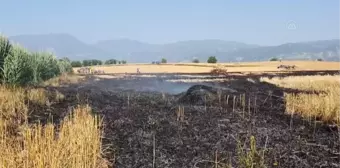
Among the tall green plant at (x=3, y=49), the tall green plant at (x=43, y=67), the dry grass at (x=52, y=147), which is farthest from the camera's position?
the tall green plant at (x=43, y=67)

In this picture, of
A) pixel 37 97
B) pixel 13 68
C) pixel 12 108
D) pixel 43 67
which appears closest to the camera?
pixel 12 108

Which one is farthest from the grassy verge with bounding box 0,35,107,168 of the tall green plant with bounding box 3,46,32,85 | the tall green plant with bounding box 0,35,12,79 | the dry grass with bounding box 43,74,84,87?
the dry grass with bounding box 43,74,84,87

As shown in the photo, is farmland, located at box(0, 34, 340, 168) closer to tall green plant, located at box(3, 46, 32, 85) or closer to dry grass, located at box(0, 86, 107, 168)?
dry grass, located at box(0, 86, 107, 168)

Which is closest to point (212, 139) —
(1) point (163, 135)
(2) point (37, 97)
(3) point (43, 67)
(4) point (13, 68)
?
(1) point (163, 135)

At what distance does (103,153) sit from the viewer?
9.68 metres

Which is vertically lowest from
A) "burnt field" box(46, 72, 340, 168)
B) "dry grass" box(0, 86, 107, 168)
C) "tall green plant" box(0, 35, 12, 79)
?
"burnt field" box(46, 72, 340, 168)

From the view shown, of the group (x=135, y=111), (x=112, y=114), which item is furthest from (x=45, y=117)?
Result: (x=135, y=111)

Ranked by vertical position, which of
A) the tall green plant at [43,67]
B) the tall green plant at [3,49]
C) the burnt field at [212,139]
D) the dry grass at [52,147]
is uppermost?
the tall green plant at [3,49]

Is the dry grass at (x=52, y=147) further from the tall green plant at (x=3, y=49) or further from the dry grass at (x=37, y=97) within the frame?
the tall green plant at (x=3, y=49)

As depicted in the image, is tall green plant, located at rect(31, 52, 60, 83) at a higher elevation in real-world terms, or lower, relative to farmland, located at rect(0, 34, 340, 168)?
higher

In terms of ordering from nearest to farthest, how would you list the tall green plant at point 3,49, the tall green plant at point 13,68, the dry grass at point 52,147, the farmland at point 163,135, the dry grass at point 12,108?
the dry grass at point 52,147 → the farmland at point 163,135 → the dry grass at point 12,108 → the tall green plant at point 13,68 → the tall green plant at point 3,49

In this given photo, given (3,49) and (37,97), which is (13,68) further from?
(37,97)

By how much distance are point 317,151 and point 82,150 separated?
17.8 feet

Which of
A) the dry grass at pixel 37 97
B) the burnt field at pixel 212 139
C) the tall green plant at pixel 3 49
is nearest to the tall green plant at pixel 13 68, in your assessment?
the tall green plant at pixel 3 49
